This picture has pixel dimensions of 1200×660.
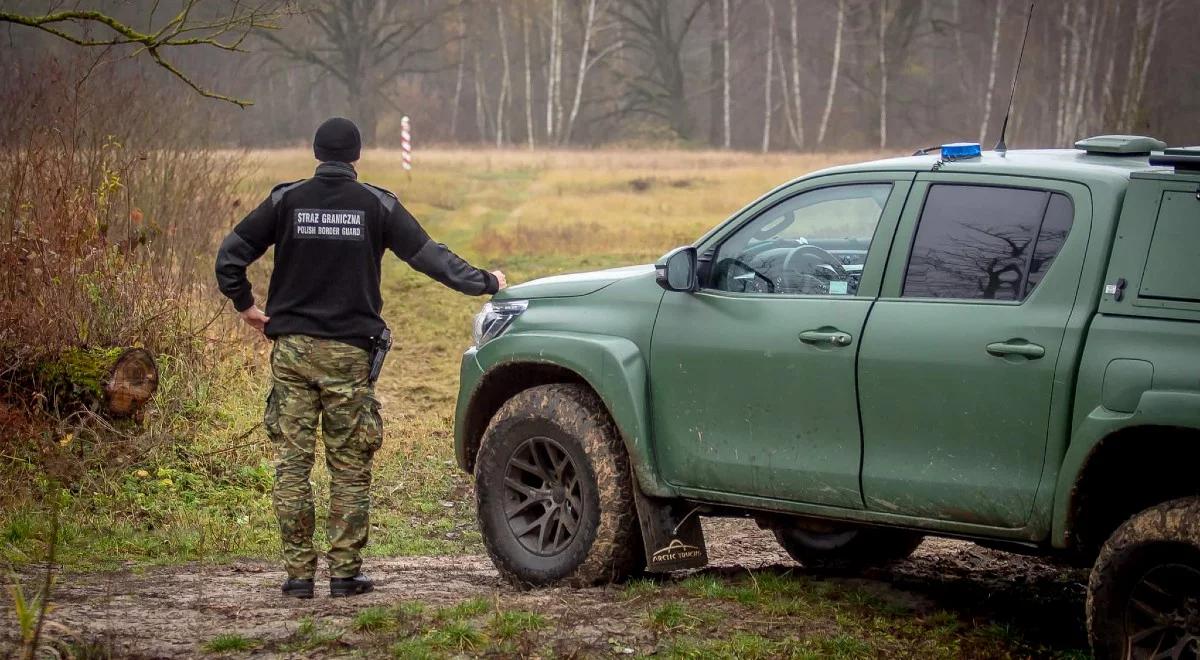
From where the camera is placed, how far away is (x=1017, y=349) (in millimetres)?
4918

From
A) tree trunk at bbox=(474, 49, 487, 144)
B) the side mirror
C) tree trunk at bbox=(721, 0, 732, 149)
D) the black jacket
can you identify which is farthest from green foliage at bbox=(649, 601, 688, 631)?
tree trunk at bbox=(474, 49, 487, 144)

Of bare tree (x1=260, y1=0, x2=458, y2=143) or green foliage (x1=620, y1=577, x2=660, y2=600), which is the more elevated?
bare tree (x1=260, y1=0, x2=458, y2=143)

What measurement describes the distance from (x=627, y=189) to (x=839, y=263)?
26888 mm

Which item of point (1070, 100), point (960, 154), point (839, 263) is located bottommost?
point (839, 263)

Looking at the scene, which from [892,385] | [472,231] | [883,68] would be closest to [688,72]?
[883,68]

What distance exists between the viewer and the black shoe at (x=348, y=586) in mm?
6484

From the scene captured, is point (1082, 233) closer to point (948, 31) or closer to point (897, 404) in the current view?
point (897, 404)

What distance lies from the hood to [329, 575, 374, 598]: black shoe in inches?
56.2

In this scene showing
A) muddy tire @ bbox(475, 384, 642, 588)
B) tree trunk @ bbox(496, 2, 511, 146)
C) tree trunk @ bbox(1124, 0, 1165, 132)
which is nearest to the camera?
muddy tire @ bbox(475, 384, 642, 588)

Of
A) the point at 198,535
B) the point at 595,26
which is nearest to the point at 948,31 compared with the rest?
the point at 595,26

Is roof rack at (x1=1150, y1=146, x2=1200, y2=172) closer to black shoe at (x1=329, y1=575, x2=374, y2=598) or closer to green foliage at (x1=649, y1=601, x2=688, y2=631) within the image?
green foliage at (x1=649, y1=601, x2=688, y2=631)

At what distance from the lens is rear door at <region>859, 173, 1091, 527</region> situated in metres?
4.93

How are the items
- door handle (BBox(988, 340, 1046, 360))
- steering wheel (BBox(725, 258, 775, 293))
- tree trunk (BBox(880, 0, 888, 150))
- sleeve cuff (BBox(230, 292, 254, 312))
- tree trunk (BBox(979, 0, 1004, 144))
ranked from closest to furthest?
1. door handle (BBox(988, 340, 1046, 360))
2. steering wheel (BBox(725, 258, 775, 293))
3. sleeve cuff (BBox(230, 292, 254, 312))
4. tree trunk (BBox(979, 0, 1004, 144))
5. tree trunk (BBox(880, 0, 888, 150))

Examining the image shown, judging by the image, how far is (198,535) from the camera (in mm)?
8031
